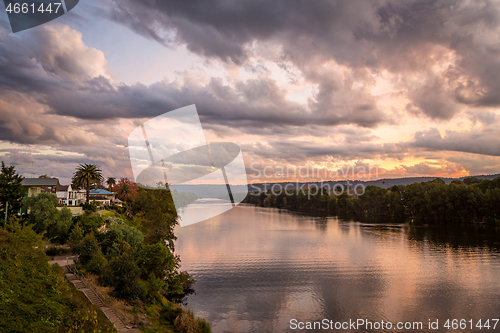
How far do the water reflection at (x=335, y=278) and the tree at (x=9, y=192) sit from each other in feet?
76.0

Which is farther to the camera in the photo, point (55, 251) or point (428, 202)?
point (428, 202)

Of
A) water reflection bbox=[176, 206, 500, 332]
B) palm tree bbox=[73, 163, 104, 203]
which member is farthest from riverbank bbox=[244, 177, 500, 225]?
palm tree bbox=[73, 163, 104, 203]

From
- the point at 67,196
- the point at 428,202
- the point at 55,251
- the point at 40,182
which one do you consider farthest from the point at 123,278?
the point at 428,202

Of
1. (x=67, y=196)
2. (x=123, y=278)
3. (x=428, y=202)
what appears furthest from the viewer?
(x=428, y=202)

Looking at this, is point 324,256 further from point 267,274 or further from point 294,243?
point 267,274

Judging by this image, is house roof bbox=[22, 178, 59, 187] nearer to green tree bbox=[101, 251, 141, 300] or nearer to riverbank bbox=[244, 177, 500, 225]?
green tree bbox=[101, 251, 141, 300]

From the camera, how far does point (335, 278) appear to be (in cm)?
4059

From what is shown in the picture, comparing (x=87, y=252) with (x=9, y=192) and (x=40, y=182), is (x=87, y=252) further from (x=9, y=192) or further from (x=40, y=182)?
(x=40, y=182)

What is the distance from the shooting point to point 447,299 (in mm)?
33938

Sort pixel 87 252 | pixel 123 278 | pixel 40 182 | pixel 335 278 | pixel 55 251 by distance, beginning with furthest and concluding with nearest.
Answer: pixel 40 182
pixel 335 278
pixel 55 251
pixel 87 252
pixel 123 278

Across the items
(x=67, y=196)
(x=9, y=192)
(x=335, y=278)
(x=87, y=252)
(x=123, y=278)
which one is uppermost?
(x=9, y=192)

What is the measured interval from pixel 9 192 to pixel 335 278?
43.1m

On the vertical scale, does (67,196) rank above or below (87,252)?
above

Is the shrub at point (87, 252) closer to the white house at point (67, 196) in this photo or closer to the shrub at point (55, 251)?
the shrub at point (55, 251)
